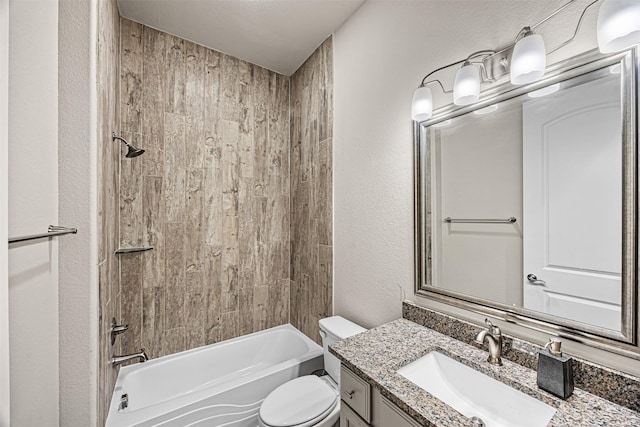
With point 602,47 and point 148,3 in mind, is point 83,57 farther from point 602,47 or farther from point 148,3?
point 602,47

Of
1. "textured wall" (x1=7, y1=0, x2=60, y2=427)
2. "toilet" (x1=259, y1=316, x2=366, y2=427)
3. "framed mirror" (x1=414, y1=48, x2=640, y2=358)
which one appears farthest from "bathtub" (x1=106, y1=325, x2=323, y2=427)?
"framed mirror" (x1=414, y1=48, x2=640, y2=358)

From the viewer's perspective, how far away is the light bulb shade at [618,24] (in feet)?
2.18

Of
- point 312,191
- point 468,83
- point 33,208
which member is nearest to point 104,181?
point 33,208

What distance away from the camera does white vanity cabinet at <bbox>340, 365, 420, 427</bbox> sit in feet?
2.70

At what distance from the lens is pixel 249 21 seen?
1.86 meters

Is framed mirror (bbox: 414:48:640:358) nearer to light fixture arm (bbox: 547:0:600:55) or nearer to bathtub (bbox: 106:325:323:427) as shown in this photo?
light fixture arm (bbox: 547:0:600:55)

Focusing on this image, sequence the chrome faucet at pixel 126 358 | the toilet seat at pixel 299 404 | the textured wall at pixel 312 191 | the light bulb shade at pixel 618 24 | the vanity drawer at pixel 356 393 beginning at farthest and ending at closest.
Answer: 1. the textured wall at pixel 312 191
2. the chrome faucet at pixel 126 358
3. the toilet seat at pixel 299 404
4. the vanity drawer at pixel 356 393
5. the light bulb shade at pixel 618 24

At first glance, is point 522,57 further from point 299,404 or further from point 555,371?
point 299,404

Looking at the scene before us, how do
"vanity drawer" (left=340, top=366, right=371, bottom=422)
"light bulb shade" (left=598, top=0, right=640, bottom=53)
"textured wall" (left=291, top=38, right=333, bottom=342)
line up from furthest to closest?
"textured wall" (left=291, top=38, right=333, bottom=342) < "vanity drawer" (left=340, top=366, right=371, bottom=422) < "light bulb shade" (left=598, top=0, right=640, bottom=53)

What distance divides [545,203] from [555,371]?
0.52 metres

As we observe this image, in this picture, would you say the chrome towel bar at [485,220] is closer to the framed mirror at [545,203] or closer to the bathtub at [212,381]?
the framed mirror at [545,203]

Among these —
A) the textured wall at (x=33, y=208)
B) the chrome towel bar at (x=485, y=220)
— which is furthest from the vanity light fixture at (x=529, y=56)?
the textured wall at (x=33, y=208)

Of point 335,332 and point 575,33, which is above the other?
point 575,33

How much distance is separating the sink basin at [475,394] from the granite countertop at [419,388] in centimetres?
2
